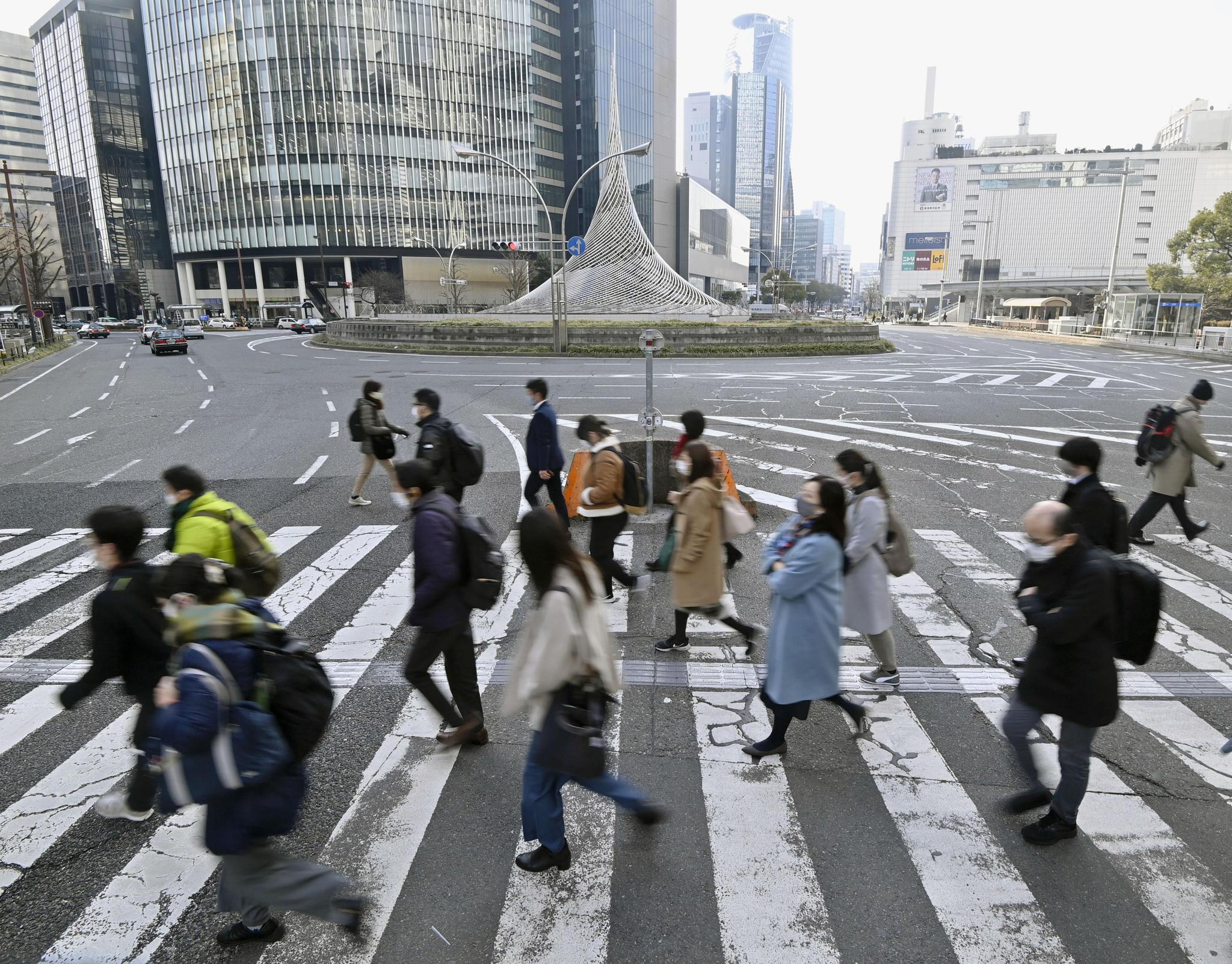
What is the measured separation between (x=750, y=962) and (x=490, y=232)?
9420 cm

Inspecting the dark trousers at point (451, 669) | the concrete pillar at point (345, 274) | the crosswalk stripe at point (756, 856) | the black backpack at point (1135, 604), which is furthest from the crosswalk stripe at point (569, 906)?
the concrete pillar at point (345, 274)

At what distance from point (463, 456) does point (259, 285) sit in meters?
89.5

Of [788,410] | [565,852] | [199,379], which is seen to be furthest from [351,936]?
[199,379]

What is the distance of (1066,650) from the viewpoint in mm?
3514

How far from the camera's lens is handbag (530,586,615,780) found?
3.24m

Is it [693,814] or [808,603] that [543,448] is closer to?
[808,603]

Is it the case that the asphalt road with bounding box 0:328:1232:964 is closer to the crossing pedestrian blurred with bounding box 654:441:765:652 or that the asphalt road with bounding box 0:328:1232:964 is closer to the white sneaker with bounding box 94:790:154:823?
the white sneaker with bounding box 94:790:154:823

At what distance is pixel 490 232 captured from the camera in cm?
9025

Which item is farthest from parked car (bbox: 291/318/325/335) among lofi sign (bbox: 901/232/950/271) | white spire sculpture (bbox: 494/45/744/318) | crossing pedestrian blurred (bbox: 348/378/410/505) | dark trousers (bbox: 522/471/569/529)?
lofi sign (bbox: 901/232/950/271)

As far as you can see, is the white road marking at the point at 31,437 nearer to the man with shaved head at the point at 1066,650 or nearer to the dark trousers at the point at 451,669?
the dark trousers at the point at 451,669

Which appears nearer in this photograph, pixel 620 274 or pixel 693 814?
pixel 693 814

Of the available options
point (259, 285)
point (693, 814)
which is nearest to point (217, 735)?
point (693, 814)

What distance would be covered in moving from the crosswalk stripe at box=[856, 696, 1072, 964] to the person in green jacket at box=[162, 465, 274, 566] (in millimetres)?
3822

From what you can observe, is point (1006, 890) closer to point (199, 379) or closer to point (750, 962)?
point (750, 962)
